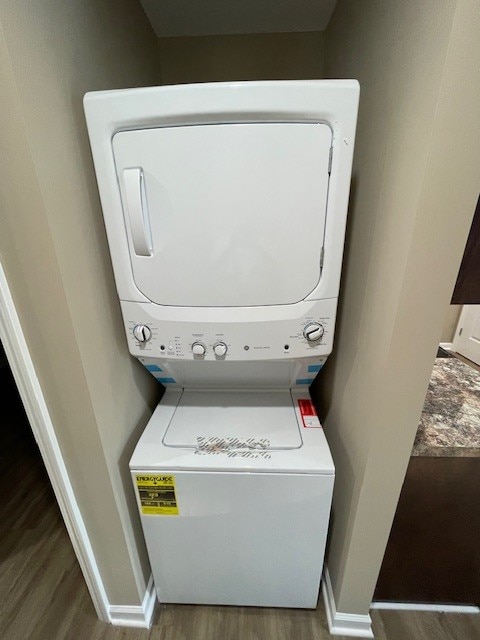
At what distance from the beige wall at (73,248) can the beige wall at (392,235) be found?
80 centimetres

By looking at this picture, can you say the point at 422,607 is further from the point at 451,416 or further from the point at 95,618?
the point at 95,618

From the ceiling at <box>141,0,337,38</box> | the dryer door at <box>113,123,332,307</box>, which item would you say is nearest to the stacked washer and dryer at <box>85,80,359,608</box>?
the dryer door at <box>113,123,332,307</box>

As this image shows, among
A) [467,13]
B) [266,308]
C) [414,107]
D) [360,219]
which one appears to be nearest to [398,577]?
[266,308]

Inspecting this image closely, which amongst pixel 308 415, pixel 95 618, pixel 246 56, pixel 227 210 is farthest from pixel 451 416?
pixel 246 56

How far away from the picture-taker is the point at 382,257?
2.72 feet

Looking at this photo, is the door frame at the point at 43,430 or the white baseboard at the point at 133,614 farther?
the white baseboard at the point at 133,614

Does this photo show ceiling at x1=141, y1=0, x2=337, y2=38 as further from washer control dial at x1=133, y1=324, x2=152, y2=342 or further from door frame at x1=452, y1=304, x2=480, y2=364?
door frame at x1=452, y1=304, x2=480, y2=364

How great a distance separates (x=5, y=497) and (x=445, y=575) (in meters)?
2.29

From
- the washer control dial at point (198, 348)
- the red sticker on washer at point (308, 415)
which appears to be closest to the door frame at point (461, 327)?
the red sticker on washer at point (308, 415)

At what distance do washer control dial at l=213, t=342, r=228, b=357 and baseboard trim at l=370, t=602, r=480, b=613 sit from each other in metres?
1.27

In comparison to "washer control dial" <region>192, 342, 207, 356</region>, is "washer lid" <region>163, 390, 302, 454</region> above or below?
below

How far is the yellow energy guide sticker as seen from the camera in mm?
990

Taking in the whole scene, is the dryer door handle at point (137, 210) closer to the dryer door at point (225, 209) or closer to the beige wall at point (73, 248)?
the dryer door at point (225, 209)

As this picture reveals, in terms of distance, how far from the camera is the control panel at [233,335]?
3.02 feet
